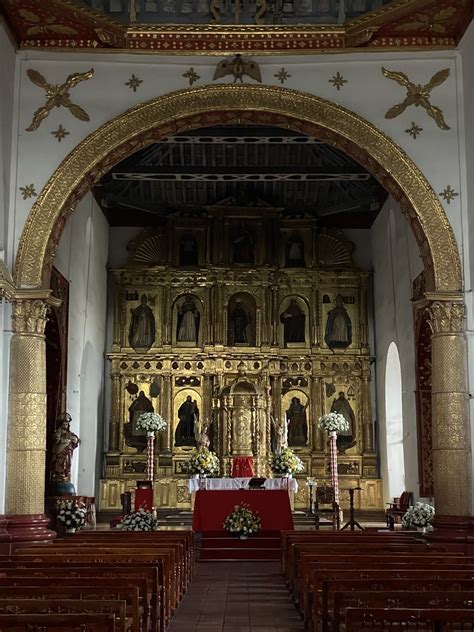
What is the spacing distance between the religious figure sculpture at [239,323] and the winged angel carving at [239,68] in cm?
1110

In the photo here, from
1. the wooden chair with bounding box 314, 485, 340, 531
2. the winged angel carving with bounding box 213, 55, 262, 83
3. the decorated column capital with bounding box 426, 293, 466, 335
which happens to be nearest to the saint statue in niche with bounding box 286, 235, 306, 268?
the wooden chair with bounding box 314, 485, 340, 531

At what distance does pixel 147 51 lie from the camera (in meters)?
15.3

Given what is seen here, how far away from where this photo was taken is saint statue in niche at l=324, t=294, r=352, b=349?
1009 inches

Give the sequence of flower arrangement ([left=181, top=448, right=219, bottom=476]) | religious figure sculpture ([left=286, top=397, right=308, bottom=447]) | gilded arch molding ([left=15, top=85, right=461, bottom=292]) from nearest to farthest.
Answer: gilded arch molding ([left=15, top=85, right=461, bottom=292]) < flower arrangement ([left=181, top=448, right=219, bottom=476]) < religious figure sculpture ([left=286, top=397, right=308, bottom=447])

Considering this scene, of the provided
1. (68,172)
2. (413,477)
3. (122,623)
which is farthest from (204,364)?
(122,623)

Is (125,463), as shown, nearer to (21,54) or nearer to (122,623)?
(21,54)

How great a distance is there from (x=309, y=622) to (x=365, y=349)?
1694 centimetres

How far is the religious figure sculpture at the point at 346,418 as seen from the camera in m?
25.0

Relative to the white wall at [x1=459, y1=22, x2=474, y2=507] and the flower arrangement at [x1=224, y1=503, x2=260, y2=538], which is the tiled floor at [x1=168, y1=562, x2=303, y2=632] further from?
the white wall at [x1=459, y1=22, x2=474, y2=507]

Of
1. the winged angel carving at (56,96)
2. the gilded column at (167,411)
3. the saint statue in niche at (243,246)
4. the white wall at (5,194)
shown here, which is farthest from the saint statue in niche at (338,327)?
the white wall at (5,194)

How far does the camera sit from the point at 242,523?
652 inches

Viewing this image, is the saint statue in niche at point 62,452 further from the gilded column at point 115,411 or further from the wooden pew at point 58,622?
the wooden pew at point 58,622

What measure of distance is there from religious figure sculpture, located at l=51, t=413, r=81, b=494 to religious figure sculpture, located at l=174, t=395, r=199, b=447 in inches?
259

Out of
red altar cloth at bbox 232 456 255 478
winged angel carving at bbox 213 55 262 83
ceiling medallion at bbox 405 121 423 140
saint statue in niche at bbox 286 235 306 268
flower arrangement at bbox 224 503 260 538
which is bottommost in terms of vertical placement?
flower arrangement at bbox 224 503 260 538
